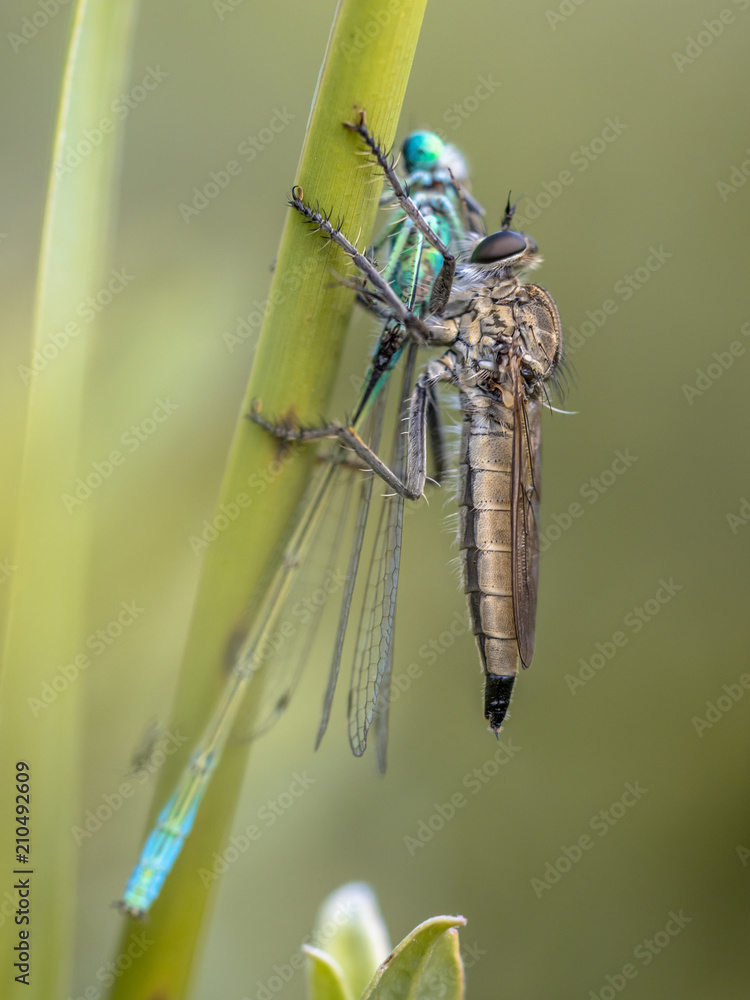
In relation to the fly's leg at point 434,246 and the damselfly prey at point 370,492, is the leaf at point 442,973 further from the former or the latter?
the fly's leg at point 434,246

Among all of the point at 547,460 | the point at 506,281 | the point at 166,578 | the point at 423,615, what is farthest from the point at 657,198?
the point at 166,578

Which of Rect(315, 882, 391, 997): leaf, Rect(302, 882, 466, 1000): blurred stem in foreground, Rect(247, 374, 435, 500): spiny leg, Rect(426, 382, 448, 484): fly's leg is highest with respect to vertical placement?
Rect(426, 382, 448, 484): fly's leg

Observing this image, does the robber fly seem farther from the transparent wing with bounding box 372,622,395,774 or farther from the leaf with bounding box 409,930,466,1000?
the leaf with bounding box 409,930,466,1000

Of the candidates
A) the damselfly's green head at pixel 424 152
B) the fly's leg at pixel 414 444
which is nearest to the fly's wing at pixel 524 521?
the fly's leg at pixel 414 444

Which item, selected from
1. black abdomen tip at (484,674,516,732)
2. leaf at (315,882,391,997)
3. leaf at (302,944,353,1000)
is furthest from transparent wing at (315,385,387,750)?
leaf at (302,944,353,1000)

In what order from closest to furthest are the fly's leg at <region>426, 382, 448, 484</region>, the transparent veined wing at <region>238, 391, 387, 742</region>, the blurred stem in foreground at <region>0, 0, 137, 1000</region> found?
1. the blurred stem in foreground at <region>0, 0, 137, 1000</region>
2. the transparent veined wing at <region>238, 391, 387, 742</region>
3. the fly's leg at <region>426, 382, 448, 484</region>

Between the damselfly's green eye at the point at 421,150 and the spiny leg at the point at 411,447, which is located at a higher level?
the damselfly's green eye at the point at 421,150

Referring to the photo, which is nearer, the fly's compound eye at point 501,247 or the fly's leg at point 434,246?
the fly's leg at point 434,246

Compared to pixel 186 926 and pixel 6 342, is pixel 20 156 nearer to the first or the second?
pixel 6 342
